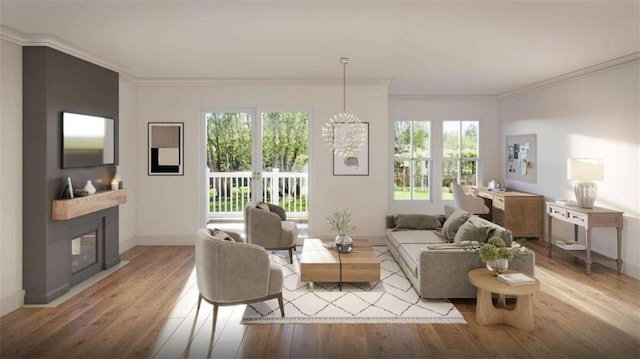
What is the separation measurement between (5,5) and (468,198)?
666cm

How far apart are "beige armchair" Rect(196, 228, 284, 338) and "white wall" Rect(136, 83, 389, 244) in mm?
3084

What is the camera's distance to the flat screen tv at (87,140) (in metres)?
4.32

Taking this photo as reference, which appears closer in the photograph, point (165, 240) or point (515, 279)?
point (515, 279)

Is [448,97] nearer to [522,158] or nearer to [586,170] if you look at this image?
[522,158]

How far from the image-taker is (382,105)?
6543mm

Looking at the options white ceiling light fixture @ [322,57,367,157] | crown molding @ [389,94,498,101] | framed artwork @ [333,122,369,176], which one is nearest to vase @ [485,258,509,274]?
Answer: white ceiling light fixture @ [322,57,367,157]

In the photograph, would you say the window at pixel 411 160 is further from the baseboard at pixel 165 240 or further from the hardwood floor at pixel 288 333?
the baseboard at pixel 165 240

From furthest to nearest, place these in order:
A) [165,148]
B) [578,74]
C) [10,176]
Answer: [165,148] < [578,74] < [10,176]

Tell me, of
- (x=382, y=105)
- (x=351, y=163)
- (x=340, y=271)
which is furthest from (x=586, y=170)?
(x=340, y=271)

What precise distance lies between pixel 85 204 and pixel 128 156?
1935 mm

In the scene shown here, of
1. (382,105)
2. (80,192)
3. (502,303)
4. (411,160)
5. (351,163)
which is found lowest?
(502,303)

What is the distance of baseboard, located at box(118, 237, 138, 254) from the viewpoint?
6050 millimetres

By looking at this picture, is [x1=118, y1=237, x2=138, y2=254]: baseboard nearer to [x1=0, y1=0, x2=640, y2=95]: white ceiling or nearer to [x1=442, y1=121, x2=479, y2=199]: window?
[x1=0, y1=0, x2=640, y2=95]: white ceiling

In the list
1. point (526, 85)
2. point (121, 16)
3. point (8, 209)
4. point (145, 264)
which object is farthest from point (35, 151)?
point (526, 85)
